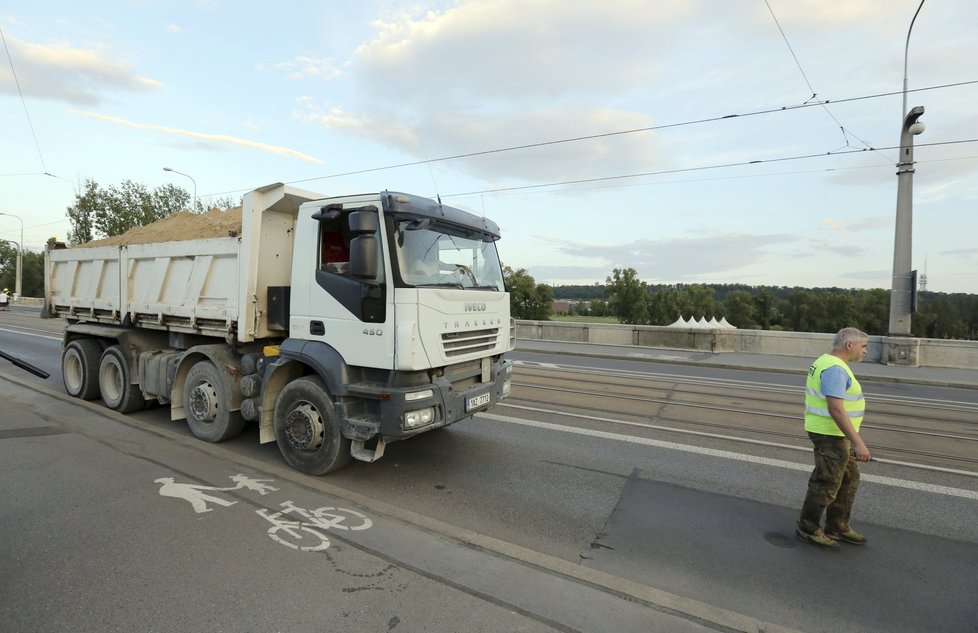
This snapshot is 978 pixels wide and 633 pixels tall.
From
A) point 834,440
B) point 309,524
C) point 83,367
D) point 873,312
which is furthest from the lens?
point 873,312

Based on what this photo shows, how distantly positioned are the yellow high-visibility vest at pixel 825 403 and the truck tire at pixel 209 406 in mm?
5821

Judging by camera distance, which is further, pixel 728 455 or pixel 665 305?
pixel 665 305

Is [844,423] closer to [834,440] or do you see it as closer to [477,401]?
[834,440]

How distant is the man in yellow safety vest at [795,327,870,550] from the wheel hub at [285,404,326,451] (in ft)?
13.9

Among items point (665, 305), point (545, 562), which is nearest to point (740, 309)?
point (665, 305)

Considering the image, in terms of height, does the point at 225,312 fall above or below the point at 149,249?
below

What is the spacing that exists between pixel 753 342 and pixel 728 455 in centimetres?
1434

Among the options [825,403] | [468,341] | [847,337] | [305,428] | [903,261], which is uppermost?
[903,261]

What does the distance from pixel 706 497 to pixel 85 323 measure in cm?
979

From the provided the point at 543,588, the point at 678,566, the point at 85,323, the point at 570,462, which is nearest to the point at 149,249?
the point at 85,323

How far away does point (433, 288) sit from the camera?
15.4 ft

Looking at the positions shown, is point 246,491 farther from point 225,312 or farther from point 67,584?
point 225,312

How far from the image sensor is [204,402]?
19.7 ft

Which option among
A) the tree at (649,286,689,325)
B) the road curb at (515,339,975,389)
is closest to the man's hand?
the road curb at (515,339,975,389)
